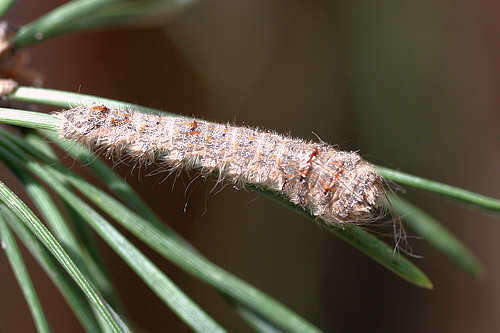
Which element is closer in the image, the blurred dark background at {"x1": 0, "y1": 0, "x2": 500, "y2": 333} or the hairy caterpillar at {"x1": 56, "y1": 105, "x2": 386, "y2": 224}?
the hairy caterpillar at {"x1": 56, "y1": 105, "x2": 386, "y2": 224}

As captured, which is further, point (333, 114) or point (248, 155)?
point (333, 114)

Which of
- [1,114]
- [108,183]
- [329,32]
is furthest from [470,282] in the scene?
[1,114]

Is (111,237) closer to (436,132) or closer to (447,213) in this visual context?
(436,132)

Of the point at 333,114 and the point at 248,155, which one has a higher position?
the point at 333,114

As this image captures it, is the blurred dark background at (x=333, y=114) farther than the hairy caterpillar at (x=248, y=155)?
Yes
